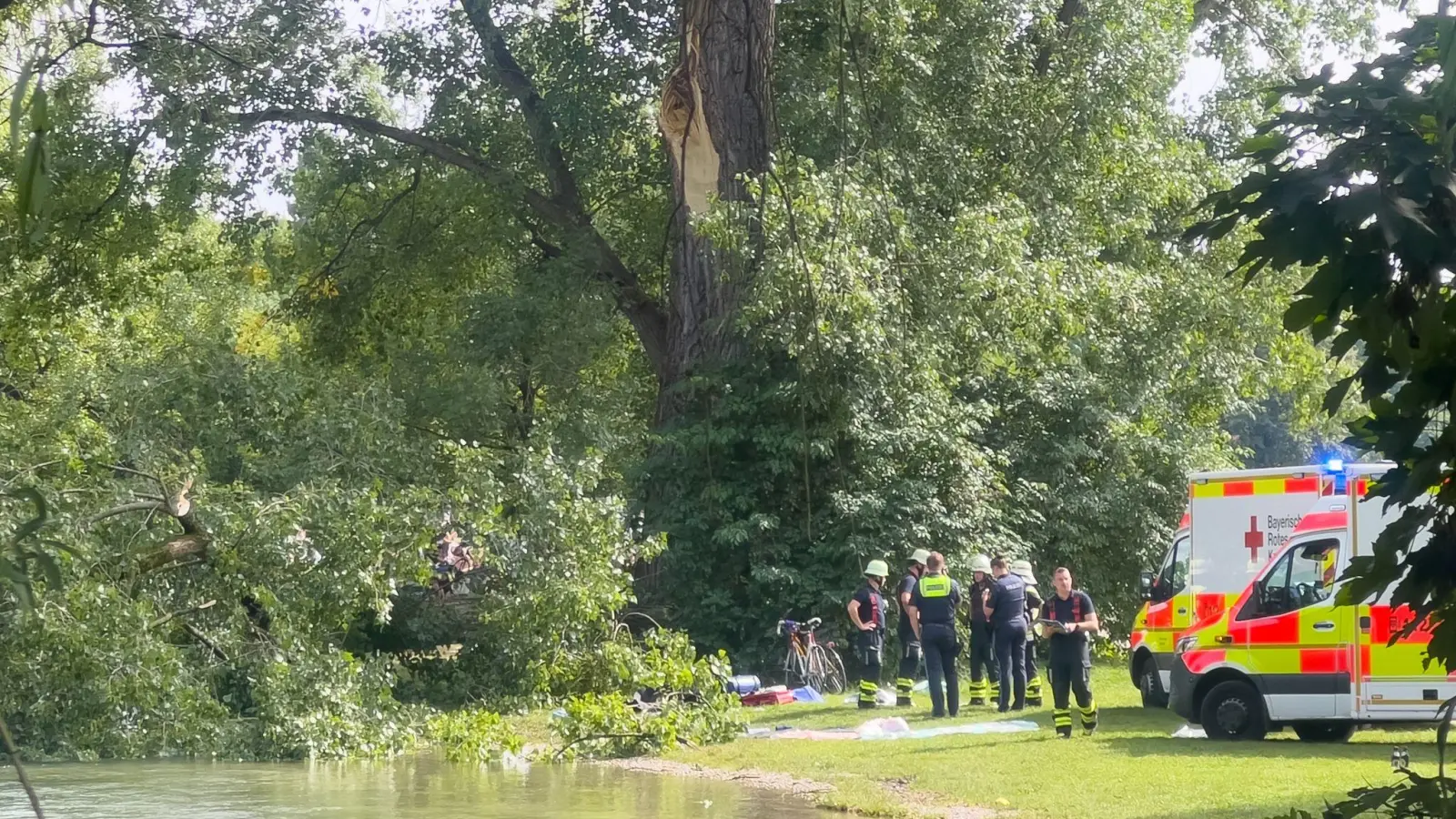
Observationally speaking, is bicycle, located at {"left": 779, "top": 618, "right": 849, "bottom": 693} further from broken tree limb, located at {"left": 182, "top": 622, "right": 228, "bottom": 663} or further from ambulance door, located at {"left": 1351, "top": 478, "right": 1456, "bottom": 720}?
ambulance door, located at {"left": 1351, "top": 478, "right": 1456, "bottom": 720}

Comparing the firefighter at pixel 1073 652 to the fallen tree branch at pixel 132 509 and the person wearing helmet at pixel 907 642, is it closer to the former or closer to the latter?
the person wearing helmet at pixel 907 642

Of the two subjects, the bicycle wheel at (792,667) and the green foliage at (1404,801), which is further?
the bicycle wheel at (792,667)

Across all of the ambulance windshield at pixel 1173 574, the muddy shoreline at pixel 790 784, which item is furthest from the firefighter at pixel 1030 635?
the muddy shoreline at pixel 790 784

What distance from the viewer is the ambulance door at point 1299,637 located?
14930mm

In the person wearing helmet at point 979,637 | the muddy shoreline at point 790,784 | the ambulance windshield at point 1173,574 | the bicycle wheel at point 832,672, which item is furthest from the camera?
the bicycle wheel at point 832,672

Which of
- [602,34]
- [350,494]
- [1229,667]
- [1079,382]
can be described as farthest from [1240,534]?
[602,34]

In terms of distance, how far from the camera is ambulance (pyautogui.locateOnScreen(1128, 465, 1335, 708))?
18500 mm

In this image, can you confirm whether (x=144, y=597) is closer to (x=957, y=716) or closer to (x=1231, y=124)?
(x=957, y=716)

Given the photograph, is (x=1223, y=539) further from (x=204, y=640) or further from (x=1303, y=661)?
(x=204, y=640)

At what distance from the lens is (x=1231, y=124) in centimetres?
2888

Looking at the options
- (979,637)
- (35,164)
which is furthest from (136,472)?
(35,164)

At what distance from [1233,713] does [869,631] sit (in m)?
4.51

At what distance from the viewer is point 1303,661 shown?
15148mm

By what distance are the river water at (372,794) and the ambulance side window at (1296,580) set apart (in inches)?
209
